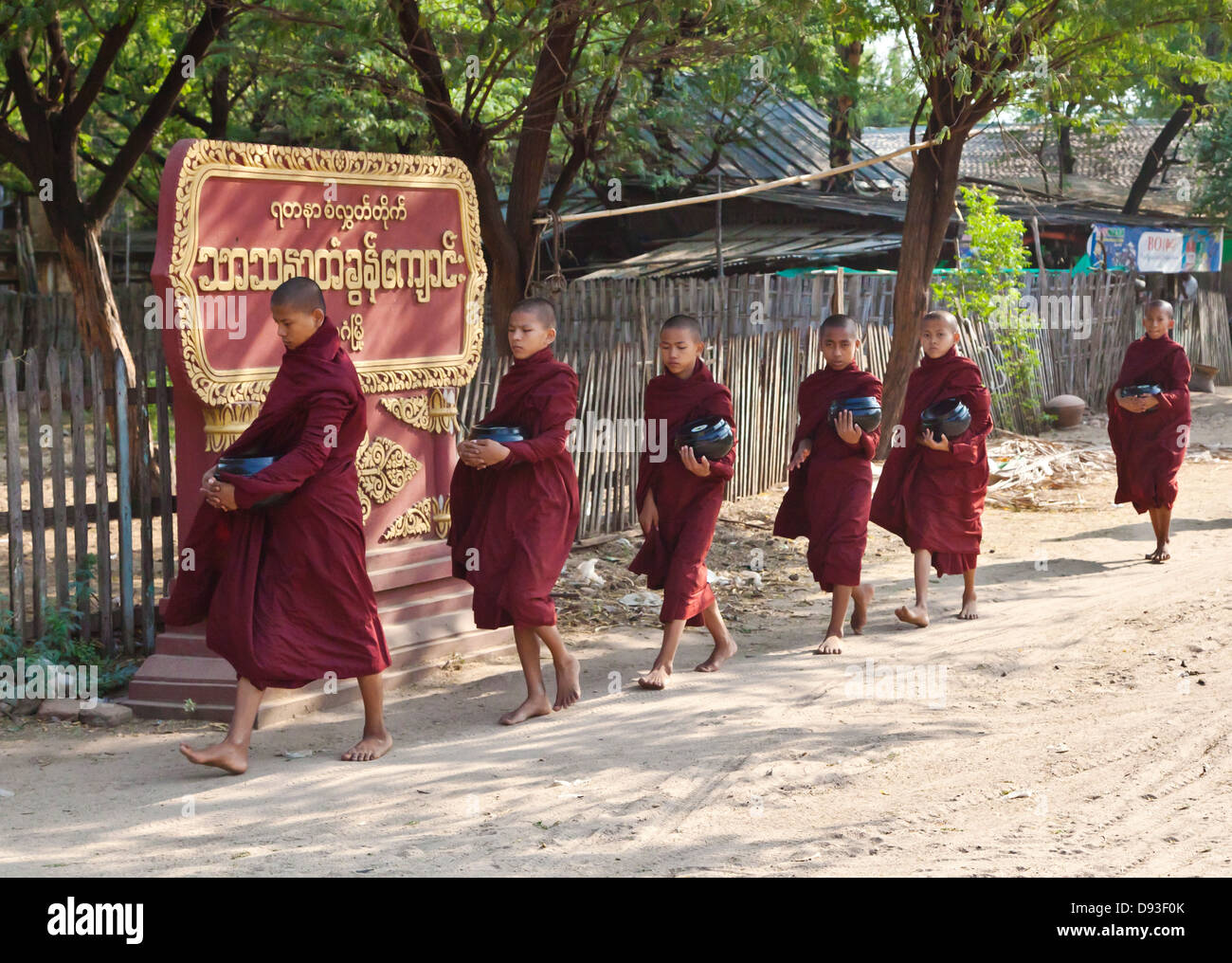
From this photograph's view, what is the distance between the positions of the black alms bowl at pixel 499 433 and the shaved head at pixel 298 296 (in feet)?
3.12

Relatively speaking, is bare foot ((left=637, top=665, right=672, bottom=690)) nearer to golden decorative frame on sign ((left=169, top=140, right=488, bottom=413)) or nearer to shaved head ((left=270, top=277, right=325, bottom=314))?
golden decorative frame on sign ((left=169, top=140, right=488, bottom=413))

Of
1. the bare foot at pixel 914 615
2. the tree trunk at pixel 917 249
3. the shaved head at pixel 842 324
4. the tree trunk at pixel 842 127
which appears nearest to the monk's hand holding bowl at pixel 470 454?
the shaved head at pixel 842 324

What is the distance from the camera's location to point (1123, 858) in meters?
3.88

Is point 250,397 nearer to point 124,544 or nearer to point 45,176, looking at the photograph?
point 124,544

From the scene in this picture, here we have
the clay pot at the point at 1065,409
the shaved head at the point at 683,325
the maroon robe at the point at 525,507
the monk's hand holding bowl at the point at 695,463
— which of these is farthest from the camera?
the clay pot at the point at 1065,409

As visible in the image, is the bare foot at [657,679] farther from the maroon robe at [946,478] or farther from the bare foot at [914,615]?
the maroon robe at [946,478]

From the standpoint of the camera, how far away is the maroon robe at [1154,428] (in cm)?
887

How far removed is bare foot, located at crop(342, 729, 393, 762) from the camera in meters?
5.02

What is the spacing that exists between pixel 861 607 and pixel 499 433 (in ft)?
8.33

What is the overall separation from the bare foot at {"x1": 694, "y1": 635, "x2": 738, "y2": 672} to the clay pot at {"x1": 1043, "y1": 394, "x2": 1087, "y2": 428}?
32.6 feet

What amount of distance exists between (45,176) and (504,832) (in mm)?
8491

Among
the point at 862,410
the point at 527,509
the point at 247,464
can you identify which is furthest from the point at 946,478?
the point at 247,464

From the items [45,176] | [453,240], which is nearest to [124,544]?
[453,240]

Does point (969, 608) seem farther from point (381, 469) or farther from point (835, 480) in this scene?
point (381, 469)
